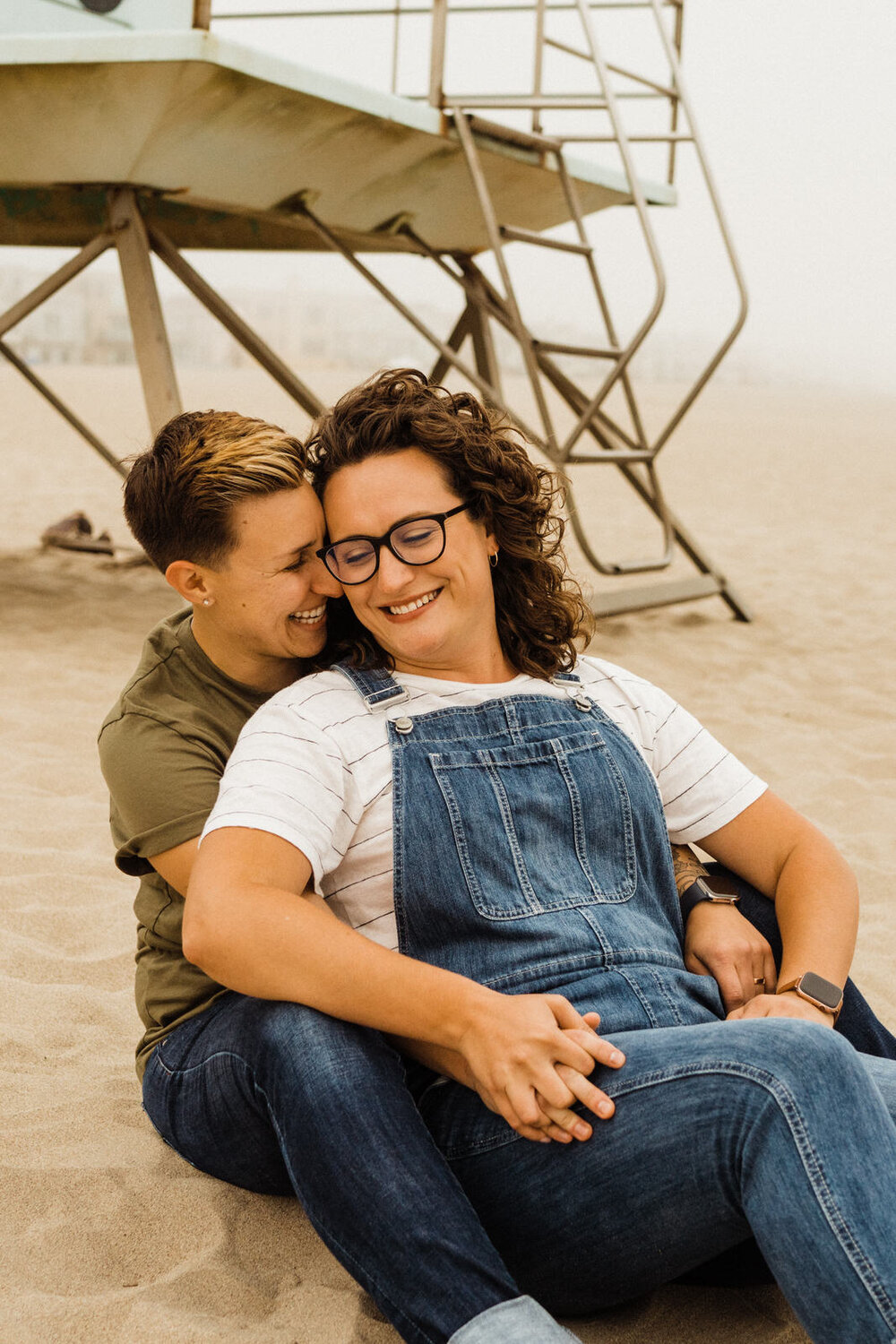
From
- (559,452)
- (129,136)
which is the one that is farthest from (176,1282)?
(129,136)

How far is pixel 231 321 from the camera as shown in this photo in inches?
238

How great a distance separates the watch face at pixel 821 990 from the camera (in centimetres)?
177

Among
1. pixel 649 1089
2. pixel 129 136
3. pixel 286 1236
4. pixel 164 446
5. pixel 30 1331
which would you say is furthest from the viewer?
pixel 129 136

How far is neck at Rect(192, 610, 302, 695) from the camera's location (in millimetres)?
2020

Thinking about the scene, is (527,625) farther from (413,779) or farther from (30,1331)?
(30,1331)

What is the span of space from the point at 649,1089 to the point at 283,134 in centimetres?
458

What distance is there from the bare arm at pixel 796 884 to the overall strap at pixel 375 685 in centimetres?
58

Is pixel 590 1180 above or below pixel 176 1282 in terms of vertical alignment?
above

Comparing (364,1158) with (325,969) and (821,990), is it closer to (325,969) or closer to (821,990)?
(325,969)

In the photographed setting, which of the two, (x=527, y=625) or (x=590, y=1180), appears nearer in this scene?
(x=590, y=1180)

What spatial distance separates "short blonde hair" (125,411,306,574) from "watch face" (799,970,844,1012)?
3.44 ft

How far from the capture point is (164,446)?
199 centimetres

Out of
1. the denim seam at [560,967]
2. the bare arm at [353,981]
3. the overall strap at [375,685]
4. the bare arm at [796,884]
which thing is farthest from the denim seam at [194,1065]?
the bare arm at [796,884]

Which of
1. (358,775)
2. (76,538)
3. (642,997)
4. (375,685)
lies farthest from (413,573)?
(76,538)
